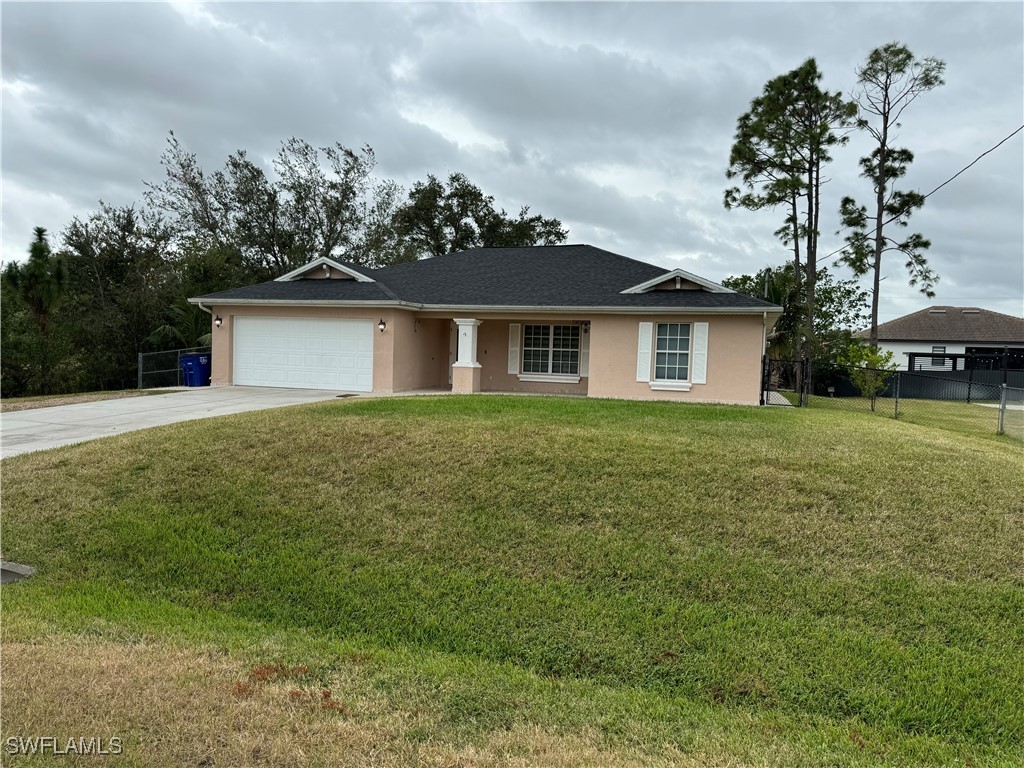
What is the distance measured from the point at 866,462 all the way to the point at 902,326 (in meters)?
42.6

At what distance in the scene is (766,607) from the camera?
4.57 metres

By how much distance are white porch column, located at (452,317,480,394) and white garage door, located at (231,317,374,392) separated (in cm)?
235

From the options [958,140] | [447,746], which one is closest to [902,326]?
[958,140]

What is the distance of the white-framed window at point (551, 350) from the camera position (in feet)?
60.2

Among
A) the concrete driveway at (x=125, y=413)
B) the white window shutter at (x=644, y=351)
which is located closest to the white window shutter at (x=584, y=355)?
the white window shutter at (x=644, y=351)

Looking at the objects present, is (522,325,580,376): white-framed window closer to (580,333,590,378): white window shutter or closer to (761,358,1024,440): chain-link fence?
(580,333,590,378): white window shutter

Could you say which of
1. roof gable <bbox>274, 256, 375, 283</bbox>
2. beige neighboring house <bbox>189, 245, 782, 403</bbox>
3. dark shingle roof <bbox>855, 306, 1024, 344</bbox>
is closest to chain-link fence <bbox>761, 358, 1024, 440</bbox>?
beige neighboring house <bbox>189, 245, 782, 403</bbox>

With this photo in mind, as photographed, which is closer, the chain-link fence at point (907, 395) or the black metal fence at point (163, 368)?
the chain-link fence at point (907, 395)

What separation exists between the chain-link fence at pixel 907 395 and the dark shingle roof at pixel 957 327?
770cm

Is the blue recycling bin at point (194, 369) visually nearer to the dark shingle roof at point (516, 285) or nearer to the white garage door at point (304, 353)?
the white garage door at point (304, 353)

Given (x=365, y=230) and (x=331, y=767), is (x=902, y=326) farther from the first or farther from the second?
(x=331, y=767)

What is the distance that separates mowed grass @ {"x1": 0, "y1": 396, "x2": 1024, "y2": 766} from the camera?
3.22m

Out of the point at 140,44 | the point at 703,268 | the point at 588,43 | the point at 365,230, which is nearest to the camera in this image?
the point at 140,44

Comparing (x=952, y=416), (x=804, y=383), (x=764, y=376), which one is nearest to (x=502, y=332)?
(x=764, y=376)
